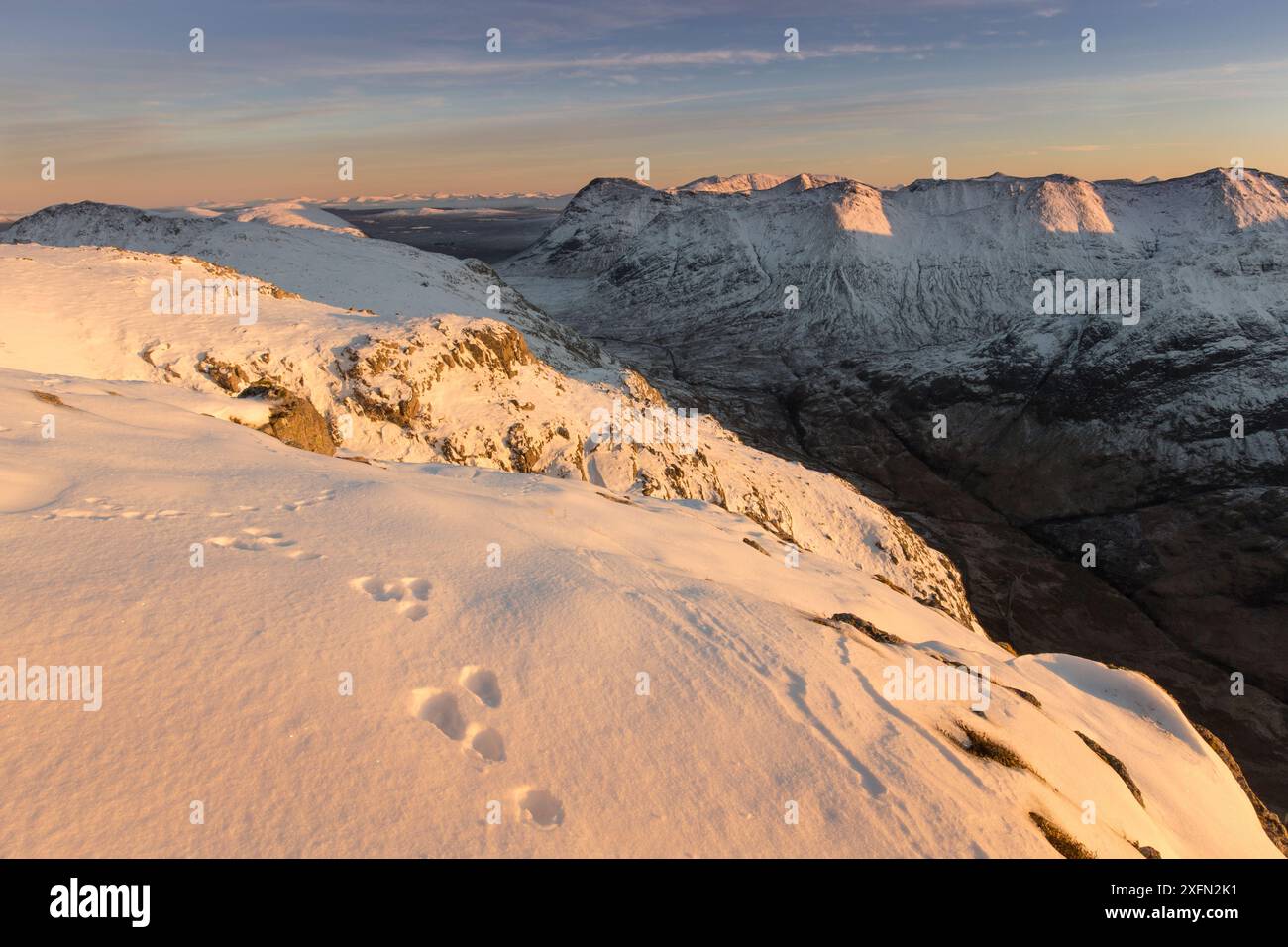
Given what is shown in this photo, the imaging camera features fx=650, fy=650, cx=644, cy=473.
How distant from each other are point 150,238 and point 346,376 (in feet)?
264

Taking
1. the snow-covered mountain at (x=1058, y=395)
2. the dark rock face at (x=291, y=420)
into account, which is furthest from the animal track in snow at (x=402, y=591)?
the snow-covered mountain at (x=1058, y=395)

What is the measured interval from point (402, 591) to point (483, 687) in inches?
99.8

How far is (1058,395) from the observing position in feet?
355

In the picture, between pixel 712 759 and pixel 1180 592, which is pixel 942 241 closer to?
pixel 1180 592

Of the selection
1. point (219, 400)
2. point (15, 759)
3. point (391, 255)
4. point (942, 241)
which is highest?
point (942, 241)

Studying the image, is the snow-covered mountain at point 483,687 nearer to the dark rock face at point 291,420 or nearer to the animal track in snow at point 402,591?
the animal track in snow at point 402,591

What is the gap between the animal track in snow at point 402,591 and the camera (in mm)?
9656

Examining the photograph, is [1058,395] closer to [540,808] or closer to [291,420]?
[291,420]

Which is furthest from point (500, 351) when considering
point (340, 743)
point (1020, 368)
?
point (1020, 368)

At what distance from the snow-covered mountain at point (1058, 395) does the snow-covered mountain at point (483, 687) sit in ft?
165

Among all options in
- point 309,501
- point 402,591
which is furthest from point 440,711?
point 309,501

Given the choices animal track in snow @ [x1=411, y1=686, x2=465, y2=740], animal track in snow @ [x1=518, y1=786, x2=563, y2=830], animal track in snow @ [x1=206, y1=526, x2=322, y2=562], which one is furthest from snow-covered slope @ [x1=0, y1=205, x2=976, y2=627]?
animal track in snow @ [x1=518, y1=786, x2=563, y2=830]
